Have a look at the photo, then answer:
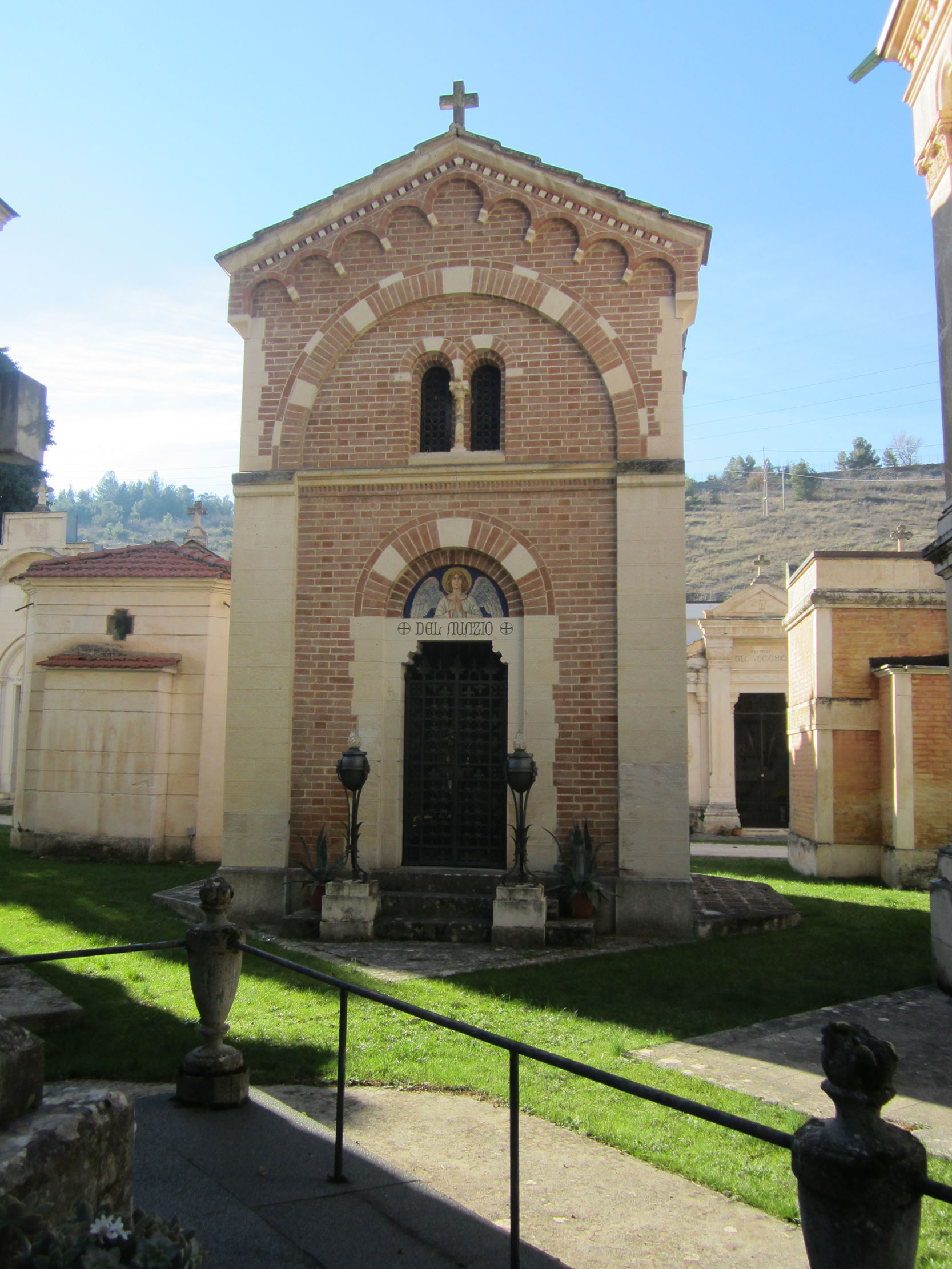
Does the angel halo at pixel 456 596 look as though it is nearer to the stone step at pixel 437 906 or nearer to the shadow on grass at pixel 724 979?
the stone step at pixel 437 906

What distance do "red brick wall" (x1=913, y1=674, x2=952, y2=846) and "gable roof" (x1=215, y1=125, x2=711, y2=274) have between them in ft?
25.9

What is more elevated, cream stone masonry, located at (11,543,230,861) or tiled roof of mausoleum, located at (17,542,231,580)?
tiled roof of mausoleum, located at (17,542,231,580)

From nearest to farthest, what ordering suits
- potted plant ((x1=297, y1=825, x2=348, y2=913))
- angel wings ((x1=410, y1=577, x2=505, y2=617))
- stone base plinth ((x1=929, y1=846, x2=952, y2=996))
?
stone base plinth ((x1=929, y1=846, x2=952, y2=996)) → potted plant ((x1=297, y1=825, x2=348, y2=913)) → angel wings ((x1=410, y1=577, x2=505, y2=617))

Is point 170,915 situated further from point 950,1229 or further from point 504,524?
point 950,1229

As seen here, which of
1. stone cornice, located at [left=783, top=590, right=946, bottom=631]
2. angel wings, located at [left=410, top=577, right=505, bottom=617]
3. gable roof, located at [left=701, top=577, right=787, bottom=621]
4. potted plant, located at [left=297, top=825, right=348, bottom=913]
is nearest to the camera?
potted plant, located at [left=297, top=825, right=348, bottom=913]

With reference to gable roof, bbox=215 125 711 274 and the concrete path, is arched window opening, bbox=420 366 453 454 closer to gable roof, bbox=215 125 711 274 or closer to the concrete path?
gable roof, bbox=215 125 711 274

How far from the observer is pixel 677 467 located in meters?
11.5

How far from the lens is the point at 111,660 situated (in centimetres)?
1703

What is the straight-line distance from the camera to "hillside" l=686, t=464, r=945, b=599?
64.1m

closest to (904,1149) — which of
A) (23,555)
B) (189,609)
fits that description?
(189,609)

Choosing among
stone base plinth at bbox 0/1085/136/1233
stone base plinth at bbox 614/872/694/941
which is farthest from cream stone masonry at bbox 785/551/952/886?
stone base plinth at bbox 0/1085/136/1233

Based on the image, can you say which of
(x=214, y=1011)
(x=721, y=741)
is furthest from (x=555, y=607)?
(x=721, y=741)

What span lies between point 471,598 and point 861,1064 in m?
9.82

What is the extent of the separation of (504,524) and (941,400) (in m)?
4.95
